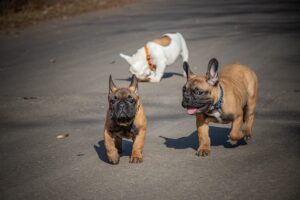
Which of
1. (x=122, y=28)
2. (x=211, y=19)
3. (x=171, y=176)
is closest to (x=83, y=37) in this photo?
(x=122, y=28)

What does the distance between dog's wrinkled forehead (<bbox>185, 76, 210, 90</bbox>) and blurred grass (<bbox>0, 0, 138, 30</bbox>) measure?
16.0 meters

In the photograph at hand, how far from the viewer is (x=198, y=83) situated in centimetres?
700

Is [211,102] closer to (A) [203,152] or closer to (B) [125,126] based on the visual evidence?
(A) [203,152]

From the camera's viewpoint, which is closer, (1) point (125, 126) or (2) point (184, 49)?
(1) point (125, 126)

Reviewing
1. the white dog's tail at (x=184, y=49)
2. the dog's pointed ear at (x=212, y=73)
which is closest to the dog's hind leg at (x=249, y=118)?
the dog's pointed ear at (x=212, y=73)

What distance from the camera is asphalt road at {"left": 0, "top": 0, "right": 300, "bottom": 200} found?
6.17 m

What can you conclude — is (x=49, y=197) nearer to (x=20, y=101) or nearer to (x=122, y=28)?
(x=20, y=101)

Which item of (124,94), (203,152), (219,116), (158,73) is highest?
(124,94)

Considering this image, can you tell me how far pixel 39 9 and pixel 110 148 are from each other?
2018 cm

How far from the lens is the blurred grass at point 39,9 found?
2311 cm

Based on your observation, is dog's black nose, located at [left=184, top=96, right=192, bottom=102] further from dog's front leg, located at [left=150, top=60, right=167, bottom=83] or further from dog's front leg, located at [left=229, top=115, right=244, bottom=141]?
dog's front leg, located at [left=150, top=60, right=167, bottom=83]

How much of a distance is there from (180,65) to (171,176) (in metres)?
8.10

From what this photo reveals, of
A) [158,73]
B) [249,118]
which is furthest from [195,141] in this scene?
[158,73]

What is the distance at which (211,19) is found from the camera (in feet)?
67.6
